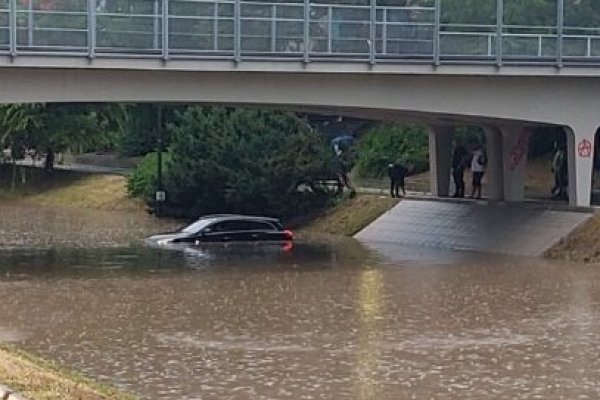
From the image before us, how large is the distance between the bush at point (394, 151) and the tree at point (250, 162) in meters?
9.88

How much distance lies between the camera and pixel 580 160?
141 ft

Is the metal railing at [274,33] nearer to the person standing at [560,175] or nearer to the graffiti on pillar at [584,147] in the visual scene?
the graffiti on pillar at [584,147]

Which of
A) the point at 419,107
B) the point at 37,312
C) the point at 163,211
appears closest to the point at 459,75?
the point at 419,107

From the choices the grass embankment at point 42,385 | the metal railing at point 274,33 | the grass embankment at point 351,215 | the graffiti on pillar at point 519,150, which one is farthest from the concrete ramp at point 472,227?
the grass embankment at point 42,385

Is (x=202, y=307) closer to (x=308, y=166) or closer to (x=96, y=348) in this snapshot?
(x=96, y=348)

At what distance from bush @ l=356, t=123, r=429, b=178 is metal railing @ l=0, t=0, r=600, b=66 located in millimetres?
21680

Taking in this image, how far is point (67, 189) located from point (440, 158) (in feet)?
98.5

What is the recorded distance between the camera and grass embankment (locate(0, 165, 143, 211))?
70812 mm

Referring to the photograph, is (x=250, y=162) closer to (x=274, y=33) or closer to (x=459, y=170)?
(x=459, y=170)

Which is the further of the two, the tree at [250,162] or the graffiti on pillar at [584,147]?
the tree at [250,162]

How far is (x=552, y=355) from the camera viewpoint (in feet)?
74.5

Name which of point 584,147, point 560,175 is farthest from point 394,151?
point 584,147

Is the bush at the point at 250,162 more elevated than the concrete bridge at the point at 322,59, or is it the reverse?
the concrete bridge at the point at 322,59

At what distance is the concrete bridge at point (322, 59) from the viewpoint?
3512 cm
